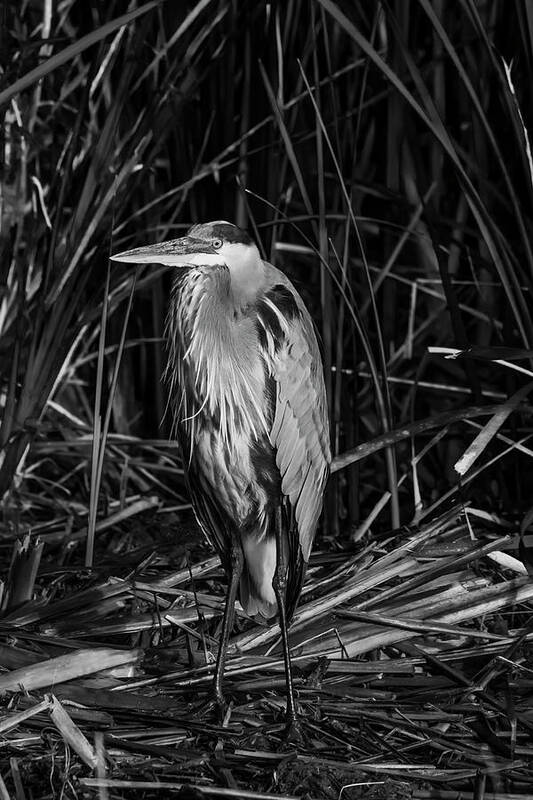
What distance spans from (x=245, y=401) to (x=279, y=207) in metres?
1.17

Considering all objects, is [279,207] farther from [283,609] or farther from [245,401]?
[283,609]

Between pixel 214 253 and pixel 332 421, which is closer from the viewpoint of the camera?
pixel 214 253

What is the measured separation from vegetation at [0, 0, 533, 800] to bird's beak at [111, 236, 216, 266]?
4.5 inches

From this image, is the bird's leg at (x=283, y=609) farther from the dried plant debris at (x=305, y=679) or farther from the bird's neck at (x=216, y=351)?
the bird's neck at (x=216, y=351)

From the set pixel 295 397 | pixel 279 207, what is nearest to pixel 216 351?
pixel 295 397

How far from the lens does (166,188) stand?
3850 mm

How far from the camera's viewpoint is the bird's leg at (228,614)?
7.71ft

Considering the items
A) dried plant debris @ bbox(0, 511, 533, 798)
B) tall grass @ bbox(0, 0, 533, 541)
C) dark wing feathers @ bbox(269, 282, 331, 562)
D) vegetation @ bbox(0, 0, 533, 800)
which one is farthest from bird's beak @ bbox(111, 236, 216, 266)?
dried plant debris @ bbox(0, 511, 533, 798)

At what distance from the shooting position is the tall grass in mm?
2943

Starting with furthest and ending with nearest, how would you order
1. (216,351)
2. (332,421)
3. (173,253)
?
1. (332,421)
2. (216,351)
3. (173,253)

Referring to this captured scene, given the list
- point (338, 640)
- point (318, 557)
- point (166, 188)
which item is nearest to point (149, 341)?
point (166, 188)

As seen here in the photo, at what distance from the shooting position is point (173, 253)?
2418mm

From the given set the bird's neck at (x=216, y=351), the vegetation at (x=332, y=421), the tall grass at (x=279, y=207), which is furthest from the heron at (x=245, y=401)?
the tall grass at (x=279, y=207)

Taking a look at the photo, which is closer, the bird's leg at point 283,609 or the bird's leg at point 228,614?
the bird's leg at point 283,609
